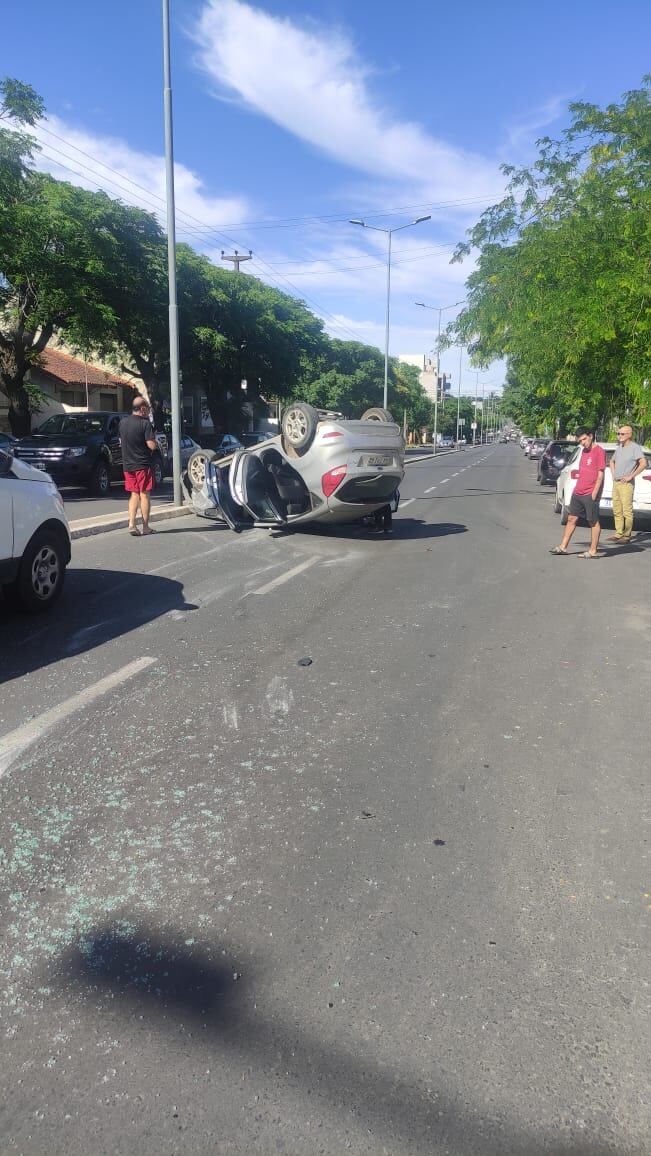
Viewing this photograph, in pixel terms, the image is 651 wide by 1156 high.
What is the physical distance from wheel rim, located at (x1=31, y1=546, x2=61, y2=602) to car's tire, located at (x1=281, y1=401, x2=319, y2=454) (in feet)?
16.1

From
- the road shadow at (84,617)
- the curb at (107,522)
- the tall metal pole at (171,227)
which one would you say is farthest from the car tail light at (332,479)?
the tall metal pole at (171,227)

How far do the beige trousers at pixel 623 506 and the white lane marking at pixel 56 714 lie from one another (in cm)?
856

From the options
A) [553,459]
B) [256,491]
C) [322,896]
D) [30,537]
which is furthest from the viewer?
[553,459]

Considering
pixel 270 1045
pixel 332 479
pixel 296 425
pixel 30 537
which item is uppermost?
pixel 296 425

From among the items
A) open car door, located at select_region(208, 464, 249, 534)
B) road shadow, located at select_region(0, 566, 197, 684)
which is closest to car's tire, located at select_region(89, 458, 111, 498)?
open car door, located at select_region(208, 464, 249, 534)

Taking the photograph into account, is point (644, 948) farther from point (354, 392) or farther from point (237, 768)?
point (354, 392)

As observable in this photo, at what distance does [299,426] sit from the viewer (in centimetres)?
1129

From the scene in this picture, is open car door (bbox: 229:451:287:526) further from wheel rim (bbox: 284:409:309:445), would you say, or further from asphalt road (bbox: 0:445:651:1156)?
asphalt road (bbox: 0:445:651:1156)

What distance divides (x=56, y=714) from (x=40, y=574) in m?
2.59

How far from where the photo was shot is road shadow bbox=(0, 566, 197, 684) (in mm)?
5859

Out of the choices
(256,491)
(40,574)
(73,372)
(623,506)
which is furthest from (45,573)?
(73,372)

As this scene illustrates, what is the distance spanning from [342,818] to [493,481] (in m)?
28.4

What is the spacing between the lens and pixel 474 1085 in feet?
6.95

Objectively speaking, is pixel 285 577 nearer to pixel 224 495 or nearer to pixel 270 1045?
pixel 224 495
